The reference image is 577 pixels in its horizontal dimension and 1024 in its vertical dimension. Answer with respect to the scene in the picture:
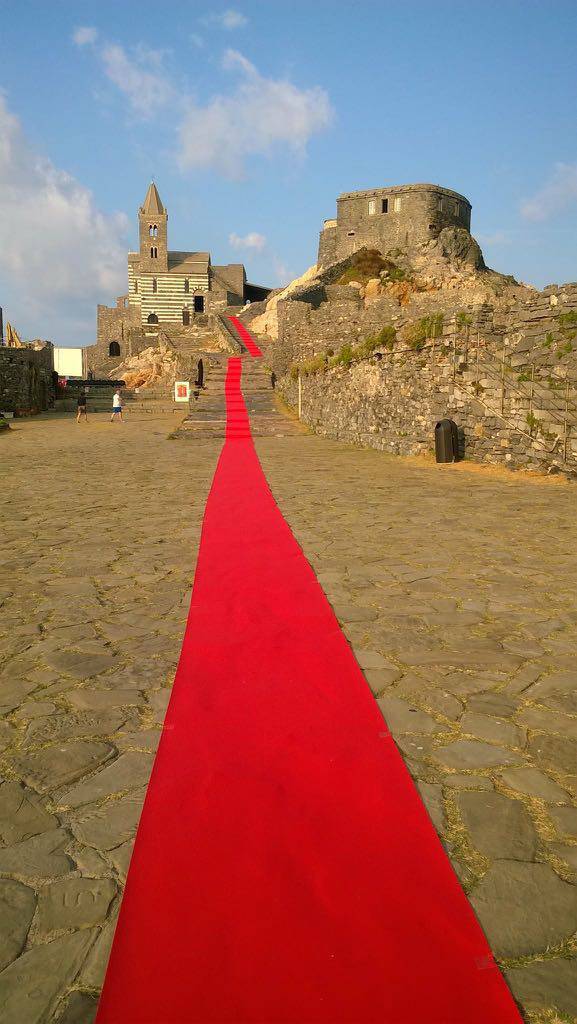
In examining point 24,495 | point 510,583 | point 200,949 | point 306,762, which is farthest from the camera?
point 24,495

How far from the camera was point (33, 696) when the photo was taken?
9.24 ft

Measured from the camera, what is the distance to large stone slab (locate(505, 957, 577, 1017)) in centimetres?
138

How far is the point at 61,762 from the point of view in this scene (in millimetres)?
2326

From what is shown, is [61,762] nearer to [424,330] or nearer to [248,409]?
[424,330]

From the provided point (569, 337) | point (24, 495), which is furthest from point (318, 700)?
point (569, 337)

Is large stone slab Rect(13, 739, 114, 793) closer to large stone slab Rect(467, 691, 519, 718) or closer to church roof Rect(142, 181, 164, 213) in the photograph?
large stone slab Rect(467, 691, 519, 718)

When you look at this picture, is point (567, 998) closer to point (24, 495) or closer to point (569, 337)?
point (24, 495)

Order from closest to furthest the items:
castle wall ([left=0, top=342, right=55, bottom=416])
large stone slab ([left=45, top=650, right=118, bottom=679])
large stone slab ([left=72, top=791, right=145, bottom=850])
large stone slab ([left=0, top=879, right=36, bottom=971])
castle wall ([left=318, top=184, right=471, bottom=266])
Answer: large stone slab ([left=0, top=879, right=36, bottom=971]) → large stone slab ([left=72, top=791, right=145, bottom=850]) → large stone slab ([left=45, top=650, right=118, bottom=679]) → castle wall ([left=0, top=342, right=55, bottom=416]) → castle wall ([left=318, top=184, right=471, bottom=266])

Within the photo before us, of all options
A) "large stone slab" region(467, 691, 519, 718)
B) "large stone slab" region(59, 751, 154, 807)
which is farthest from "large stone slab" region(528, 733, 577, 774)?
"large stone slab" region(59, 751, 154, 807)

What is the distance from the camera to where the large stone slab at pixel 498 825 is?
185cm

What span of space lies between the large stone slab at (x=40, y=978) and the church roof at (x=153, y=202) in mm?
69554

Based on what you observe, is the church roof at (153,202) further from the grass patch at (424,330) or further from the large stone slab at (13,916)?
the large stone slab at (13,916)

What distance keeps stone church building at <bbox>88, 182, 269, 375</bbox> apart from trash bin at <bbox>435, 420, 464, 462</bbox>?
50.7 m

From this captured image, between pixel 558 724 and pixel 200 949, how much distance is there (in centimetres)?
170
